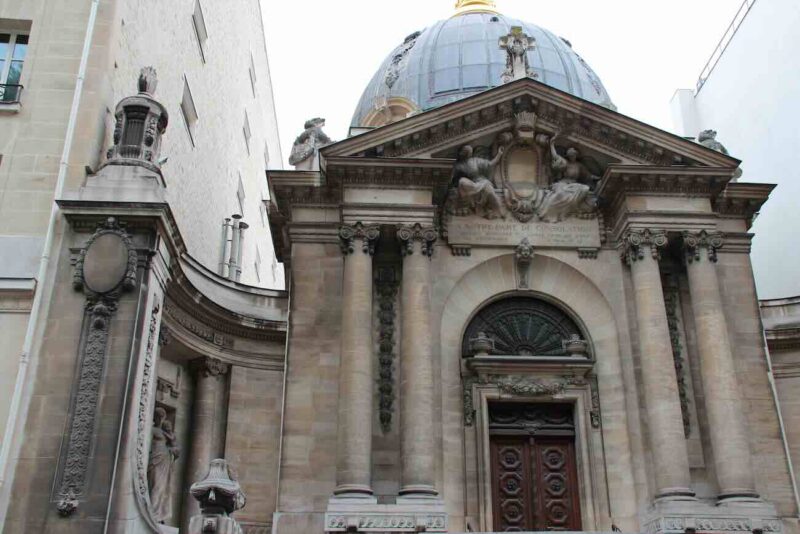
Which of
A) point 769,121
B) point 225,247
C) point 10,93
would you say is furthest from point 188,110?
point 769,121

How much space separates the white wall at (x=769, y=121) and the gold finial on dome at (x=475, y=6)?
10837mm

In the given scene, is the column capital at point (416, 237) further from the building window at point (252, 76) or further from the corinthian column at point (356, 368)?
the building window at point (252, 76)

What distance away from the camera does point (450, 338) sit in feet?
71.1

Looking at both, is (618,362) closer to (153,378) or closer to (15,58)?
(153,378)

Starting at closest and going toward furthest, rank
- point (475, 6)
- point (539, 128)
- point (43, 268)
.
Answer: point (43, 268)
point (539, 128)
point (475, 6)

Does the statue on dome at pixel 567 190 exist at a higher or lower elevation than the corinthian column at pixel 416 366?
higher

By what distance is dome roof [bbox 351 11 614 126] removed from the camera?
115ft

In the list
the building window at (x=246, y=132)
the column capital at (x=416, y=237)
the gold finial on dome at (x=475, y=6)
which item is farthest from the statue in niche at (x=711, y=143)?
the gold finial on dome at (x=475, y=6)

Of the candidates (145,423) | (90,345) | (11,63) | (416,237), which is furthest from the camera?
(416,237)

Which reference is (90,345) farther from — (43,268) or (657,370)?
(657,370)

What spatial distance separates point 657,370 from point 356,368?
6.80 metres

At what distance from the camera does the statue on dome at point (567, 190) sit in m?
22.8

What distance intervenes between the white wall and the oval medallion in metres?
23.2

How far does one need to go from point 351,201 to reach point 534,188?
500cm
